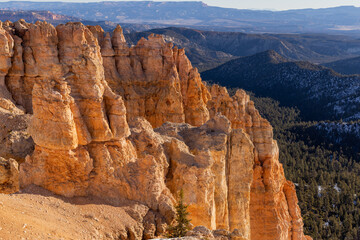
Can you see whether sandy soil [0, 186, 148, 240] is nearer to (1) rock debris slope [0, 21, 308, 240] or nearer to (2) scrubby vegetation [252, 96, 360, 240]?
(1) rock debris slope [0, 21, 308, 240]

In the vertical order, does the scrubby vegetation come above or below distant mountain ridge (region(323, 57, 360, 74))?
below

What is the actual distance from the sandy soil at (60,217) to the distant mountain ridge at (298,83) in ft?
251

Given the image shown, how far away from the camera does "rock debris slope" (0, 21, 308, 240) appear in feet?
33.4

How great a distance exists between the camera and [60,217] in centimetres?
905

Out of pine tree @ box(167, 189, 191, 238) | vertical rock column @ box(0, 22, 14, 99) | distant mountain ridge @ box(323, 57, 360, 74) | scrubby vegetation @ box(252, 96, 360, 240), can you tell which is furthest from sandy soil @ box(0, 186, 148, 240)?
distant mountain ridge @ box(323, 57, 360, 74)

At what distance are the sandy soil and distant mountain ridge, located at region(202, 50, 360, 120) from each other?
76575mm

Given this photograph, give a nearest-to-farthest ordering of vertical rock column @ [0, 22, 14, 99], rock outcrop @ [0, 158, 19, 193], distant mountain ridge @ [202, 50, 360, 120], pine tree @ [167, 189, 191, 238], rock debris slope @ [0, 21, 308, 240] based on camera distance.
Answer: pine tree @ [167, 189, 191, 238] < rock debris slope @ [0, 21, 308, 240] < rock outcrop @ [0, 158, 19, 193] < vertical rock column @ [0, 22, 14, 99] < distant mountain ridge @ [202, 50, 360, 120]

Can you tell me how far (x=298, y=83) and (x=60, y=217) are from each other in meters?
99.6

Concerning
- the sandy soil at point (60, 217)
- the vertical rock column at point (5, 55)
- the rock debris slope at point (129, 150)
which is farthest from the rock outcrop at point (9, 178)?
the vertical rock column at point (5, 55)

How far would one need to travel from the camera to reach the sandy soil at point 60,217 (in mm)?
7867

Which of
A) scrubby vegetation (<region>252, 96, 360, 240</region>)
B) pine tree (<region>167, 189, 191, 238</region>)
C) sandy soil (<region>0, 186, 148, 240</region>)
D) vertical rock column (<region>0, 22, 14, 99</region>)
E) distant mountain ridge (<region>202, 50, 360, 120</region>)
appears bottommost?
scrubby vegetation (<region>252, 96, 360, 240</region>)

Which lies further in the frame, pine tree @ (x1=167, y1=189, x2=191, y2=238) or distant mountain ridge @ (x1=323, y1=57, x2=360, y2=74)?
distant mountain ridge @ (x1=323, y1=57, x2=360, y2=74)

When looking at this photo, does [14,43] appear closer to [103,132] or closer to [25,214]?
[103,132]

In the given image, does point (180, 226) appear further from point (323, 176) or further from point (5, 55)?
point (323, 176)
